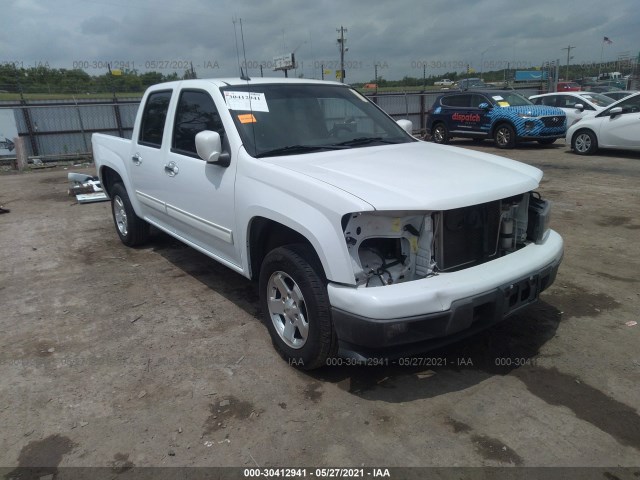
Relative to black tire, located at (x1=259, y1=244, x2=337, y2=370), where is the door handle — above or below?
above

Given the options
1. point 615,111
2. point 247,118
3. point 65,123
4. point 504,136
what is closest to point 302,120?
point 247,118

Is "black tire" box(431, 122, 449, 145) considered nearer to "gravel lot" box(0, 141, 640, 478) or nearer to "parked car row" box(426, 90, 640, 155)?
"parked car row" box(426, 90, 640, 155)

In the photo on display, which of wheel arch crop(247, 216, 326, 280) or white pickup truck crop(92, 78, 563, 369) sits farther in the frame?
wheel arch crop(247, 216, 326, 280)

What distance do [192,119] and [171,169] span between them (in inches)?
20.0

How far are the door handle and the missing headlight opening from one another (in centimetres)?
227

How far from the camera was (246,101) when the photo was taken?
3854 millimetres

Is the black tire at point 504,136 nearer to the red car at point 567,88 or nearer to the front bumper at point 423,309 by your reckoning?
the front bumper at point 423,309

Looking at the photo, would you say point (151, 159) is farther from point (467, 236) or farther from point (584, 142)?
point (584, 142)

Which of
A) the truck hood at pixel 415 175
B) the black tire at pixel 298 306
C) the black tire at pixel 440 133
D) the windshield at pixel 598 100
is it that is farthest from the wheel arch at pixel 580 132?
the black tire at pixel 298 306

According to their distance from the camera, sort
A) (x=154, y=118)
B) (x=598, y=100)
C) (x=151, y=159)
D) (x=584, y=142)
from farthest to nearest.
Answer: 1. (x=598, y=100)
2. (x=584, y=142)
3. (x=154, y=118)
4. (x=151, y=159)

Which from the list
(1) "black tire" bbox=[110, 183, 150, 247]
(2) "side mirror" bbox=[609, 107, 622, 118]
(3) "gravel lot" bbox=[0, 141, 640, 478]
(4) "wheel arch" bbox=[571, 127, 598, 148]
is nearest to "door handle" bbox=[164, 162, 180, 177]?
(3) "gravel lot" bbox=[0, 141, 640, 478]

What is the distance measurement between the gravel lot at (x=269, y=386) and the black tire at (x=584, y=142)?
8447 mm

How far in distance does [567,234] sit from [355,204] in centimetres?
449

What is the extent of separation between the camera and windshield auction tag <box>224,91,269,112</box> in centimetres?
382
